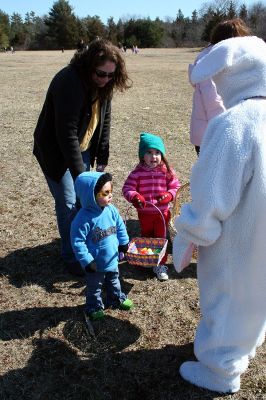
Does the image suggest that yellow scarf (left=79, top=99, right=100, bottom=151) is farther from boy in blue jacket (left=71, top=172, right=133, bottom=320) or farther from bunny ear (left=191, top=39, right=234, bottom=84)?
bunny ear (left=191, top=39, right=234, bottom=84)

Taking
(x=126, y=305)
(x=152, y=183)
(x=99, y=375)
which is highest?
(x=152, y=183)

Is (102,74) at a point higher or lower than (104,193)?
higher

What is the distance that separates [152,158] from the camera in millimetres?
3436

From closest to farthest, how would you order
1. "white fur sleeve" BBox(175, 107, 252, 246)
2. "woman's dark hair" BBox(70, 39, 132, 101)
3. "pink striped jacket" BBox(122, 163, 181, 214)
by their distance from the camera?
"white fur sleeve" BBox(175, 107, 252, 246), "woman's dark hair" BBox(70, 39, 132, 101), "pink striped jacket" BBox(122, 163, 181, 214)

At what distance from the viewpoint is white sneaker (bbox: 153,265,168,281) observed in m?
3.36

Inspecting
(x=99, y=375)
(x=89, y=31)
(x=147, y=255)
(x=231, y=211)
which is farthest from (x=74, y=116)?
(x=89, y=31)

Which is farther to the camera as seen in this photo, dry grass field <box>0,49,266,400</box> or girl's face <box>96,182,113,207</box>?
girl's face <box>96,182,113,207</box>

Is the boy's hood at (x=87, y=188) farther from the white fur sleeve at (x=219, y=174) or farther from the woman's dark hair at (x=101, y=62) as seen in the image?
the white fur sleeve at (x=219, y=174)

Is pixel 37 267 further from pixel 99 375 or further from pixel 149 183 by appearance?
pixel 99 375

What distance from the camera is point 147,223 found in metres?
3.61

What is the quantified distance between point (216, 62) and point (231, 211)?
60 cm

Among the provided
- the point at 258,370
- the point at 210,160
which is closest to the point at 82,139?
the point at 210,160

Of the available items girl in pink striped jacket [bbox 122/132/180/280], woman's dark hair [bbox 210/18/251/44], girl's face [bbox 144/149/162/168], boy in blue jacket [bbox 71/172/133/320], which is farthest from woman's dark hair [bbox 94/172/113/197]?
woman's dark hair [bbox 210/18/251/44]

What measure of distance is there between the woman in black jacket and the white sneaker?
61 centimetres
